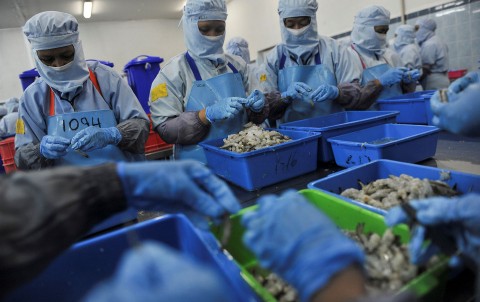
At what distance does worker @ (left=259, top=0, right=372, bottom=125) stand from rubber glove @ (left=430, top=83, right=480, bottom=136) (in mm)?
1661

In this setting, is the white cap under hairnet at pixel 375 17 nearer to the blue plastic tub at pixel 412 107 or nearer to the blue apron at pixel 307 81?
Answer: the blue plastic tub at pixel 412 107

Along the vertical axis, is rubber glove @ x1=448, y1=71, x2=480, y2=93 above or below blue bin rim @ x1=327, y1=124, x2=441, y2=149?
above

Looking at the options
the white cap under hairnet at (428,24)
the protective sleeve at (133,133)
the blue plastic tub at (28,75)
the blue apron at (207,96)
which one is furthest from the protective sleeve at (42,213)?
the white cap under hairnet at (428,24)

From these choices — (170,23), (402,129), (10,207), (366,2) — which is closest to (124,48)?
(170,23)

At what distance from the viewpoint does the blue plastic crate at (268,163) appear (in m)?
1.66

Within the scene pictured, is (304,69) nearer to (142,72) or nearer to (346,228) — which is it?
(346,228)

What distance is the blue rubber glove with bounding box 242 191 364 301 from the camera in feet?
2.02

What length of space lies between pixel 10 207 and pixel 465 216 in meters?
1.01

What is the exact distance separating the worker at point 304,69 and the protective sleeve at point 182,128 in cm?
71

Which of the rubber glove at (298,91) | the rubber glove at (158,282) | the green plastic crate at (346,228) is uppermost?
the rubber glove at (298,91)

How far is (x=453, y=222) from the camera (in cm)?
75

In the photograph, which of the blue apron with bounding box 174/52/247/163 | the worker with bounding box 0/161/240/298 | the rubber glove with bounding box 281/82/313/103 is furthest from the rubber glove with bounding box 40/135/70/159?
the rubber glove with bounding box 281/82/313/103

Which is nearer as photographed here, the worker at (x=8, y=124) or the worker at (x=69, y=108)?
the worker at (x=69, y=108)

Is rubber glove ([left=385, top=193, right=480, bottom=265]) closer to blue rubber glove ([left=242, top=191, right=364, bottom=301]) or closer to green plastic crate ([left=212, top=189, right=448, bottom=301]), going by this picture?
green plastic crate ([left=212, top=189, right=448, bottom=301])
